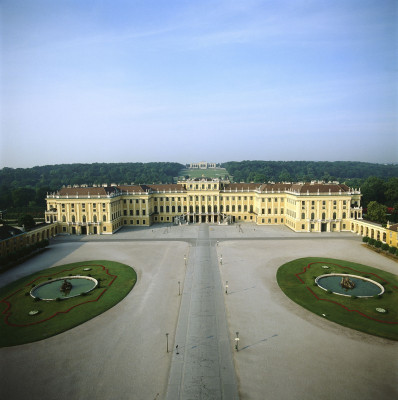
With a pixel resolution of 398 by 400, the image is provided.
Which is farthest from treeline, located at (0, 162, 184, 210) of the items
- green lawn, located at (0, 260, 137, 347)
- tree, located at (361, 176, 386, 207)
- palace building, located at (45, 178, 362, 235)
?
tree, located at (361, 176, 386, 207)

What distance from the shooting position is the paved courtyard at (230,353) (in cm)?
2158

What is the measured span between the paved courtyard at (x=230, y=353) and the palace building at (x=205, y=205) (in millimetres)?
28849

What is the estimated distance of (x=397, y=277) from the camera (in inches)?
1655

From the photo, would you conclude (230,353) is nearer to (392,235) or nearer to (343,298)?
(343,298)

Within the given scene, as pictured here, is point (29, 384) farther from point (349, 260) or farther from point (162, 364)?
point (349, 260)

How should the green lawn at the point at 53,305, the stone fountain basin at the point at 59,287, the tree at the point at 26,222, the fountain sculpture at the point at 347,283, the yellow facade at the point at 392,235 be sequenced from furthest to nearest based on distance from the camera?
the tree at the point at 26,222 → the yellow facade at the point at 392,235 → the fountain sculpture at the point at 347,283 → the stone fountain basin at the point at 59,287 → the green lawn at the point at 53,305

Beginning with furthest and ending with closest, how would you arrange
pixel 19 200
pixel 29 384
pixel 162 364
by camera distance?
pixel 19 200, pixel 162 364, pixel 29 384

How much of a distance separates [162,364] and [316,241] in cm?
4770

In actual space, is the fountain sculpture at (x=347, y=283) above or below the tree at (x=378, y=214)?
below

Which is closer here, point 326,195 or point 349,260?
point 349,260

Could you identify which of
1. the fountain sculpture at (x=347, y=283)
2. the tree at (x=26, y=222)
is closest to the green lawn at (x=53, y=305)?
the tree at (x=26, y=222)

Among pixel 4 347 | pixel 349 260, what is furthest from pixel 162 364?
pixel 349 260

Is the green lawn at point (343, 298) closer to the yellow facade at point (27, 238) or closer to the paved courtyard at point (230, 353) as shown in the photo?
the paved courtyard at point (230, 353)

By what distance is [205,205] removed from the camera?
288 ft
